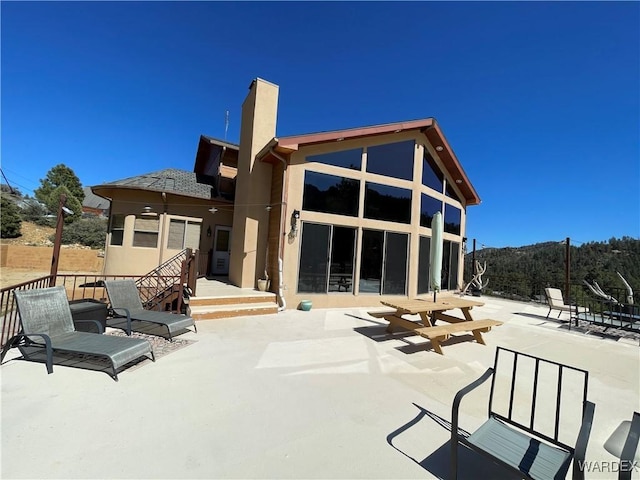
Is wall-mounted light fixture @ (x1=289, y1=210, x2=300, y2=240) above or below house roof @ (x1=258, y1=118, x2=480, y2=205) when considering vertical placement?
below

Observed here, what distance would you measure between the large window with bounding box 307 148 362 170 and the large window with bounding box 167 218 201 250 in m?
5.85

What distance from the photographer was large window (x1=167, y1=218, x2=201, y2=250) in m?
10.9

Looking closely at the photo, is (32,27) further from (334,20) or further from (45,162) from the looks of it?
(45,162)

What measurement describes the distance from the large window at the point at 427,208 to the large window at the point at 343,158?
3.00 meters

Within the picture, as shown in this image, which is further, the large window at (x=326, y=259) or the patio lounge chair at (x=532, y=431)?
the large window at (x=326, y=259)

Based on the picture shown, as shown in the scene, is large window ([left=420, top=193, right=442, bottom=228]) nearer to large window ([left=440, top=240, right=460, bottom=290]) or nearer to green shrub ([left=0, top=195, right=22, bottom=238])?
large window ([left=440, top=240, right=460, bottom=290])

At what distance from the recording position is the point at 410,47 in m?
9.88

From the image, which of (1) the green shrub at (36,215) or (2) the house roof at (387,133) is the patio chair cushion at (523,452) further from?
(1) the green shrub at (36,215)

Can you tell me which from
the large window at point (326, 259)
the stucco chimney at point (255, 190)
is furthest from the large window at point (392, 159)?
the stucco chimney at point (255, 190)

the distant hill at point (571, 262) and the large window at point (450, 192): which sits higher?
the large window at point (450, 192)

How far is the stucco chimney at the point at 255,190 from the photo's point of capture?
9.09 m

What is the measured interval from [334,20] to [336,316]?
31.3ft

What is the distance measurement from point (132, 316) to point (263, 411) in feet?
11.9

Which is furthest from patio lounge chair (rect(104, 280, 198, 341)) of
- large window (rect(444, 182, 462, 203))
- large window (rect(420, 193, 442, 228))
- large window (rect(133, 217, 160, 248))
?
large window (rect(444, 182, 462, 203))
